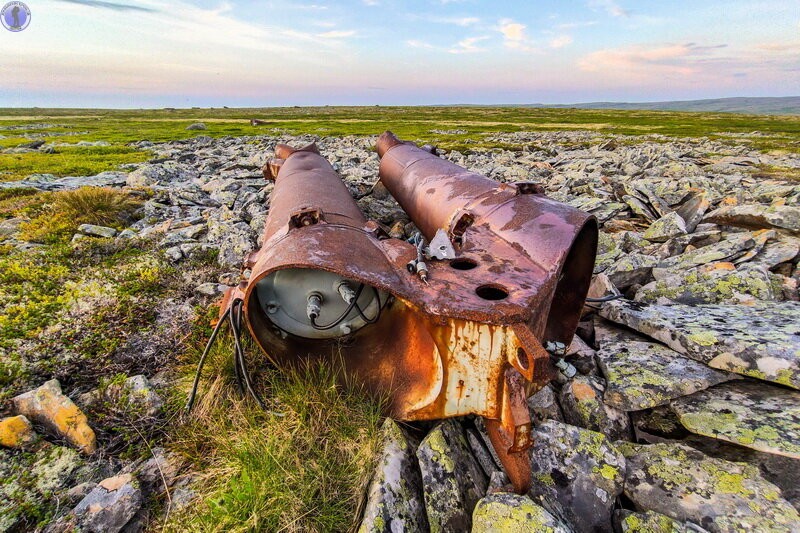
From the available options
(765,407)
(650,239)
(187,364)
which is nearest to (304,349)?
(187,364)

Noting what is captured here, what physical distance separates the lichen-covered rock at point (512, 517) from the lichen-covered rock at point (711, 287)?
9.45ft

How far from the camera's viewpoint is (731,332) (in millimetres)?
2879

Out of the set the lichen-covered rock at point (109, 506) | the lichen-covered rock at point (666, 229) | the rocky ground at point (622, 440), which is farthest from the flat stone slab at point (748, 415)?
the lichen-covered rock at point (666, 229)

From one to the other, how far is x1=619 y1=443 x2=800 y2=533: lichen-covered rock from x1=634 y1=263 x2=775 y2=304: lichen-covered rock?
2.02 m

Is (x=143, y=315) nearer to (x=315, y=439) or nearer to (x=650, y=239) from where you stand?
(x=315, y=439)

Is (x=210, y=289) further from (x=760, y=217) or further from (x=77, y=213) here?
(x=760, y=217)

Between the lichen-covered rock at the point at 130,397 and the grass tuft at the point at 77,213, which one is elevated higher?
the grass tuft at the point at 77,213

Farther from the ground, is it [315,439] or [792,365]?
[792,365]

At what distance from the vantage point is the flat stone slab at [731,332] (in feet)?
8.46

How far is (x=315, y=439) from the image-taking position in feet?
8.71

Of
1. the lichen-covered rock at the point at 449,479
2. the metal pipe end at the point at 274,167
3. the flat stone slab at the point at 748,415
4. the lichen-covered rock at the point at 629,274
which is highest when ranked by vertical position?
the metal pipe end at the point at 274,167

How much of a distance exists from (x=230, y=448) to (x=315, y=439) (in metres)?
0.57

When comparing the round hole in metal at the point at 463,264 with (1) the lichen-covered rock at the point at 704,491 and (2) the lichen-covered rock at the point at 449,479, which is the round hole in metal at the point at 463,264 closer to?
(2) the lichen-covered rock at the point at 449,479

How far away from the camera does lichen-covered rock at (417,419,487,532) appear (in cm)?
219
